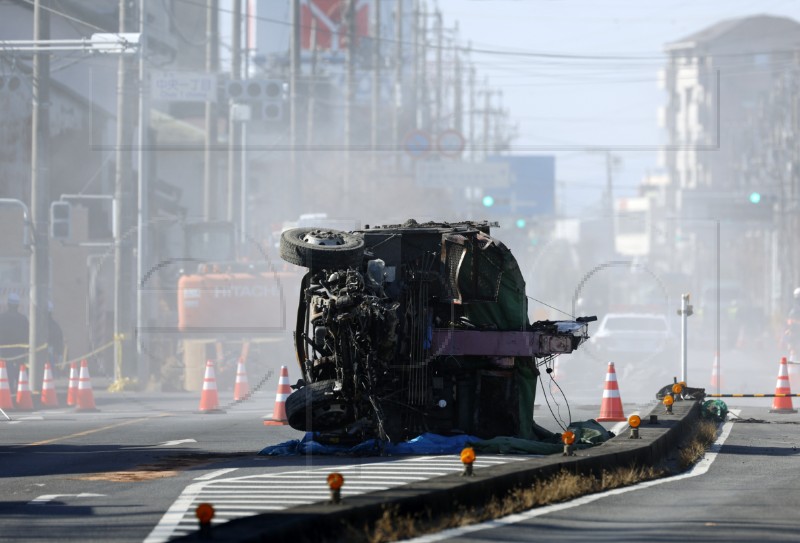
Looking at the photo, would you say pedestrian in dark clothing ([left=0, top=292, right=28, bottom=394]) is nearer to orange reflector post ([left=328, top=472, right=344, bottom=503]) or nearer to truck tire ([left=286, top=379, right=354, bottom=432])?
truck tire ([left=286, top=379, right=354, bottom=432])

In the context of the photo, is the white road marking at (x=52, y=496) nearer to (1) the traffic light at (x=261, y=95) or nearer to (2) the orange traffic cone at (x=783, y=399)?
(2) the orange traffic cone at (x=783, y=399)

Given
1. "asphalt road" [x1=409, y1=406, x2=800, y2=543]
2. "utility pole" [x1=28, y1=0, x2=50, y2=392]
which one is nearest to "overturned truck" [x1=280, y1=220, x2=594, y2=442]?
"asphalt road" [x1=409, y1=406, x2=800, y2=543]

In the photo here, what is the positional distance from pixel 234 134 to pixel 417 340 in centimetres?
3537

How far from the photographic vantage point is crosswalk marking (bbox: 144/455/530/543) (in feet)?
35.8

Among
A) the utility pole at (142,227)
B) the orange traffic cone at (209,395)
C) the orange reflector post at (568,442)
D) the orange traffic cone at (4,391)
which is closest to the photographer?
the orange reflector post at (568,442)

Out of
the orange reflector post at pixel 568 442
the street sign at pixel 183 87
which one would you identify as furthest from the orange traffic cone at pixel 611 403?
the street sign at pixel 183 87

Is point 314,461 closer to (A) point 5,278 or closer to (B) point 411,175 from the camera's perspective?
(A) point 5,278

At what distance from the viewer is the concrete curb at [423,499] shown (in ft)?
29.6

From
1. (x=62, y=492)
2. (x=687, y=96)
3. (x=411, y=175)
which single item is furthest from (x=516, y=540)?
(x=687, y=96)

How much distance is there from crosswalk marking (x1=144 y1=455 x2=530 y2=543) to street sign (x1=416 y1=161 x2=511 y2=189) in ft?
199

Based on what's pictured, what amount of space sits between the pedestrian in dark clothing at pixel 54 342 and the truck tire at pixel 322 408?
17.3m

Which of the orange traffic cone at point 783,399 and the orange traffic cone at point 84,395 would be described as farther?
the orange traffic cone at point 84,395

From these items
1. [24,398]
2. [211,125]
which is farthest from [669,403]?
[211,125]

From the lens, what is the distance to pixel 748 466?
1530 cm
